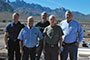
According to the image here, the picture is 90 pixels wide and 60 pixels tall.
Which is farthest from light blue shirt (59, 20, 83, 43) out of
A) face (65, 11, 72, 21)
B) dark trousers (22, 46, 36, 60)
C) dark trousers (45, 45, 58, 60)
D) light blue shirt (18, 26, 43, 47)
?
dark trousers (22, 46, 36, 60)

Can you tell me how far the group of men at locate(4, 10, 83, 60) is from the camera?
491cm

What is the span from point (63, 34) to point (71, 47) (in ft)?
1.44

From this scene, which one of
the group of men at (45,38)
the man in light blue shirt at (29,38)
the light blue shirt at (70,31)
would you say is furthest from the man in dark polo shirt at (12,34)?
the light blue shirt at (70,31)

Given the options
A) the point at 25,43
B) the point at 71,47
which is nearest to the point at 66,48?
the point at 71,47

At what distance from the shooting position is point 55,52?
5000 mm

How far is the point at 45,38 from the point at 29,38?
432 mm

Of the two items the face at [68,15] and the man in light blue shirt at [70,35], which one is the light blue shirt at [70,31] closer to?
the man in light blue shirt at [70,35]

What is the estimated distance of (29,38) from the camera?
493cm

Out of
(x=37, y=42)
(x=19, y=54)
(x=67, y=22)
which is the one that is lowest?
(x=19, y=54)

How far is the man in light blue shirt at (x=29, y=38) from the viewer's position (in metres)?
4.92

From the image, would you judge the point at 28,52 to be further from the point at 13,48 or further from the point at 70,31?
the point at 70,31

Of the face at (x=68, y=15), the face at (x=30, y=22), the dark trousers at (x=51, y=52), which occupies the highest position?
the face at (x=68, y=15)

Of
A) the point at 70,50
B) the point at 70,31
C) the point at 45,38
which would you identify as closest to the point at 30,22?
the point at 45,38

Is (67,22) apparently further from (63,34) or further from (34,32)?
(34,32)
